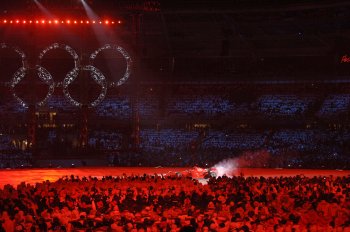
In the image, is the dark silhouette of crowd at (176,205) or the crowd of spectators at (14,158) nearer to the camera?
the dark silhouette of crowd at (176,205)

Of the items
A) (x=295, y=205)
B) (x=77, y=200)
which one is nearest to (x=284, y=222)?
(x=295, y=205)

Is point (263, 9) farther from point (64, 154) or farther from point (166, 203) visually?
point (166, 203)

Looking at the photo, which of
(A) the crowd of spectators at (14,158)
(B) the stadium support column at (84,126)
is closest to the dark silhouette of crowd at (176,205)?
(B) the stadium support column at (84,126)

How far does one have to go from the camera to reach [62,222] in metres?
13.9

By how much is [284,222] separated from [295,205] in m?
3.44

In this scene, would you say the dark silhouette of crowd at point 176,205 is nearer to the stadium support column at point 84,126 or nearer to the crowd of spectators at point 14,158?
the stadium support column at point 84,126

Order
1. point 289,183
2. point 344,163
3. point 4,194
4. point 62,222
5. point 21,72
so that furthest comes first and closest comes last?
point 21,72 < point 344,163 < point 289,183 < point 4,194 < point 62,222

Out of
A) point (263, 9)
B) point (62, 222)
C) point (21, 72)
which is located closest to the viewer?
point (62, 222)

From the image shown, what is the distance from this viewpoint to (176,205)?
60.2 feet

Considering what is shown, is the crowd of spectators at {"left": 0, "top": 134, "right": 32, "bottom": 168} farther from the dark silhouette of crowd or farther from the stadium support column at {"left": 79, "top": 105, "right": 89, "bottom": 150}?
the dark silhouette of crowd

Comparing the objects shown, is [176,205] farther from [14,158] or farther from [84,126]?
[14,158]

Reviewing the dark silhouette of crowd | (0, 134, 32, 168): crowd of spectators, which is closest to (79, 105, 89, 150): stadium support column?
(0, 134, 32, 168): crowd of spectators

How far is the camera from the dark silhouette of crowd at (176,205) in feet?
45.1

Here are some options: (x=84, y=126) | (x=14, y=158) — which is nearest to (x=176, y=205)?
(x=84, y=126)
